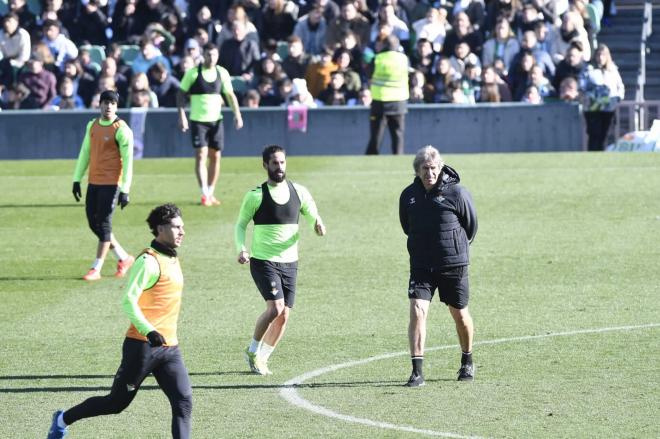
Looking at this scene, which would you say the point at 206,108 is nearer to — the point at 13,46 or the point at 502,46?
the point at 502,46

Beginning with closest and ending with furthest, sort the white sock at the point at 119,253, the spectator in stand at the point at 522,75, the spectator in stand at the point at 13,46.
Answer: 1. the white sock at the point at 119,253
2. the spectator in stand at the point at 522,75
3. the spectator in stand at the point at 13,46

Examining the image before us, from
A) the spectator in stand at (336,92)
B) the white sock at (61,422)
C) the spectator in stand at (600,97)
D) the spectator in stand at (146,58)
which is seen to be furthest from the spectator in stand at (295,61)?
the white sock at (61,422)

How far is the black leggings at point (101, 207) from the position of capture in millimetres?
17875

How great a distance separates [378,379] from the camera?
516 inches

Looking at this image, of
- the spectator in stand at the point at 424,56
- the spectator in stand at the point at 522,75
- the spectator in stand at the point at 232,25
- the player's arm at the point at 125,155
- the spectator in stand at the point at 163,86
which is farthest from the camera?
the spectator in stand at the point at 232,25

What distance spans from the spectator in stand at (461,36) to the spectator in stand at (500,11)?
470mm

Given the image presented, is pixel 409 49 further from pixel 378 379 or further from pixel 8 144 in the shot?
pixel 378 379

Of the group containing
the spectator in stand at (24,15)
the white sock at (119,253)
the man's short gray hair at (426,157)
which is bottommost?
the white sock at (119,253)

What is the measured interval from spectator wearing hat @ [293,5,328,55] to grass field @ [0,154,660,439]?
5.42m

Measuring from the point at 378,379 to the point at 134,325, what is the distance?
3537mm

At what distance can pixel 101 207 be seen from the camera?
17.9 m

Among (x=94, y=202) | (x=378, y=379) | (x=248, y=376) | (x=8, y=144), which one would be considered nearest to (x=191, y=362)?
(x=248, y=376)

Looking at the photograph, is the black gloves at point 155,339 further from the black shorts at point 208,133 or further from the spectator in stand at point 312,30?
the spectator in stand at point 312,30

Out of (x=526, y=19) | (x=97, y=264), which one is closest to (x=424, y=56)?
(x=526, y=19)
